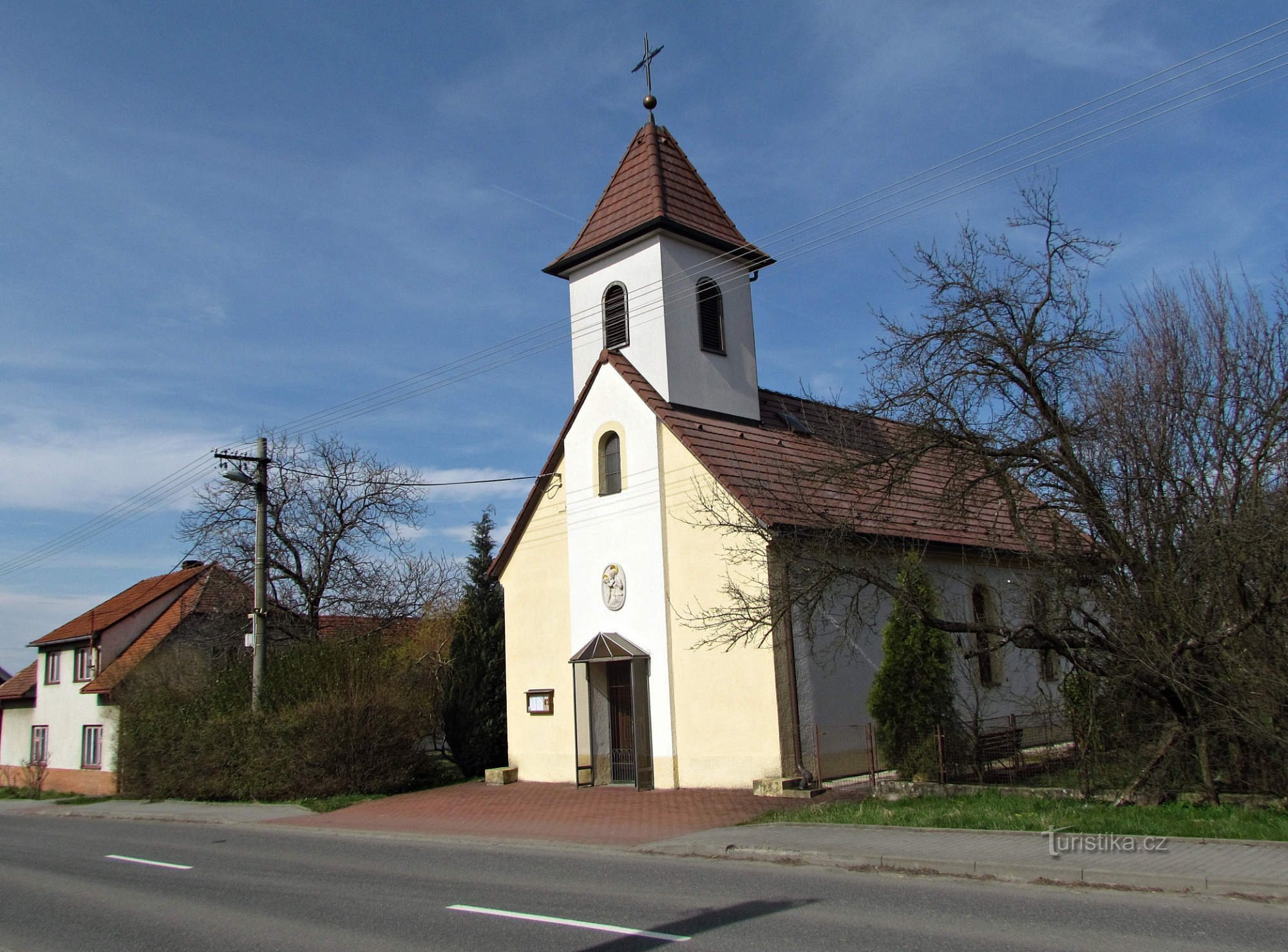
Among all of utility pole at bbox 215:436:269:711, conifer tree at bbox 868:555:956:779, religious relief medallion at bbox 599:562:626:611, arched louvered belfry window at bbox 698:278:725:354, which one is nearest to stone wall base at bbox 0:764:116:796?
utility pole at bbox 215:436:269:711

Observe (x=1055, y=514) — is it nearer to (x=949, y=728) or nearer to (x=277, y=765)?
(x=949, y=728)

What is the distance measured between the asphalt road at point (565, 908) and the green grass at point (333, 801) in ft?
20.8

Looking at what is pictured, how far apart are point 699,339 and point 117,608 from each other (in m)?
29.1

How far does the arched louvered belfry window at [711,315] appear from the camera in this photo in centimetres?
2198

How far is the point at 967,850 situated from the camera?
9930 millimetres

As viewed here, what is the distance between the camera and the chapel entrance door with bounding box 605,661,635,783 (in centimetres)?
1981

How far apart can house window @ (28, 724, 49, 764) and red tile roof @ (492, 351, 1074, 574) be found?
24.8 m

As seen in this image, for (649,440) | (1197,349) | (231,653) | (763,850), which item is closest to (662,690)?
(649,440)

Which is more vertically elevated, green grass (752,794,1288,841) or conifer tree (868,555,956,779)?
conifer tree (868,555,956,779)

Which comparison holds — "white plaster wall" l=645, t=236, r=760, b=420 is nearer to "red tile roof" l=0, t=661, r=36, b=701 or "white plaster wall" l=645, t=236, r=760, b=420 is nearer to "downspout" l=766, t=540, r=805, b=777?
"downspout" l=766, t=540, r=805, b=777

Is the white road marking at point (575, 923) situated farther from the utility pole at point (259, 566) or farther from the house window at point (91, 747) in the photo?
the house window at point (91, 747)

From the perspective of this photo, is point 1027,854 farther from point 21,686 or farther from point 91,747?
point 21,686

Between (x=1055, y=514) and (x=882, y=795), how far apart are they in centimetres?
476

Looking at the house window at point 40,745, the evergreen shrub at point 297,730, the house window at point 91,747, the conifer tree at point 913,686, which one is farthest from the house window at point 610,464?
the house window at point 40,745
